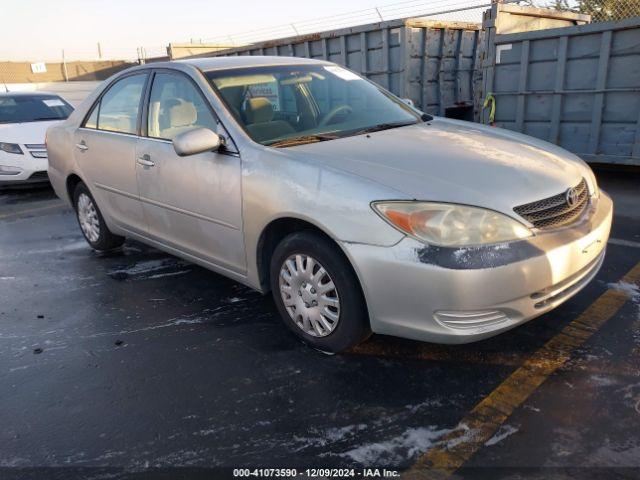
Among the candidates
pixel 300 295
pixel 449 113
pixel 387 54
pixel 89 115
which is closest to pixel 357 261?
pixel 300 295

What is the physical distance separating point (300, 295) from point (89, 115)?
2.92 m

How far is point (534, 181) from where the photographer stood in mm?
2777

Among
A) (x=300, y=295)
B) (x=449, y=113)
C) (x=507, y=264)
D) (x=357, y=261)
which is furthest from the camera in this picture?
(x=449, y=113)

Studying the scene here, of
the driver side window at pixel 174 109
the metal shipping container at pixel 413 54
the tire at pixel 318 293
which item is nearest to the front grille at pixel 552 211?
the tire at pixel 318 293

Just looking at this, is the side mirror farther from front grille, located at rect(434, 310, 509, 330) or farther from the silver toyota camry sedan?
front grille, located at rect(434, 310, 509, 330)

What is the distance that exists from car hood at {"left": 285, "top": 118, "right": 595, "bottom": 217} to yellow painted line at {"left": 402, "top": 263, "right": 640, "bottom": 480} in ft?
A: 2.64

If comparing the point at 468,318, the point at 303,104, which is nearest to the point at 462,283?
the point at 468,318

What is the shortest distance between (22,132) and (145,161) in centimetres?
562

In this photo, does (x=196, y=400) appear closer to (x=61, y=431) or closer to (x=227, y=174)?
(x=61, y=431)

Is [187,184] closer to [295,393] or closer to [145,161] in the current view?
[145,161]

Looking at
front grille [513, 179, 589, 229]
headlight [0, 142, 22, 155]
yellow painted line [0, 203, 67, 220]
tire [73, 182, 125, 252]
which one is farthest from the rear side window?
headlight [0, 142, 22, 155]

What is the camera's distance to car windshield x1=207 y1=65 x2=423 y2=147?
3352 mm

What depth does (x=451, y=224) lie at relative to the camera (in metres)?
2.47

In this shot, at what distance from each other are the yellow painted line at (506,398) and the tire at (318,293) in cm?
71
